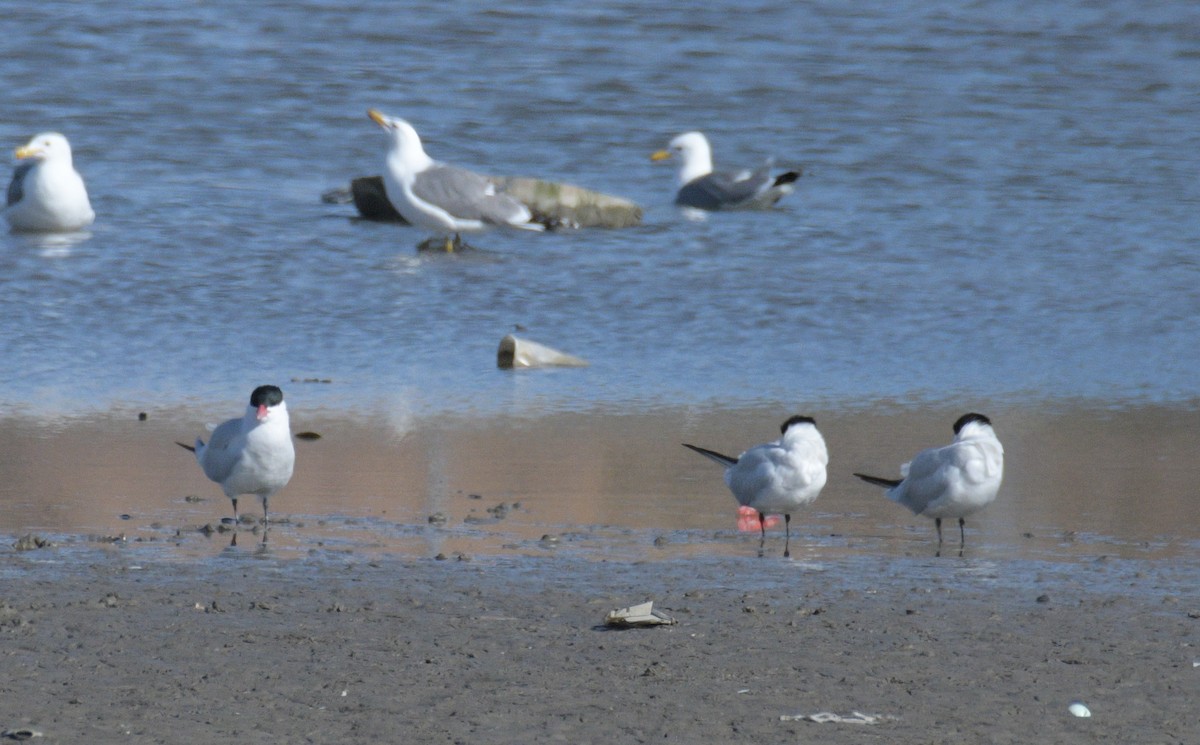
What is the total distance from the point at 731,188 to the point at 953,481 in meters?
8.75

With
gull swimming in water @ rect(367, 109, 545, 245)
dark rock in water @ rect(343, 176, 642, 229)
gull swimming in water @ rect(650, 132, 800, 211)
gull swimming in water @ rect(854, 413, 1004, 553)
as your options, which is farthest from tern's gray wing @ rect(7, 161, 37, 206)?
gull swimming in water @ rect(854, 413, 1004, 553)

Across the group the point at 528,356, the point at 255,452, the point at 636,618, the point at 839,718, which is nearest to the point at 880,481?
the point at 636,618

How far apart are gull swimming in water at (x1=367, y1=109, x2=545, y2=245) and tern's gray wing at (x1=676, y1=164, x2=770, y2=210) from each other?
1.76 meters

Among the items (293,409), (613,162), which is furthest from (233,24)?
(293,409)

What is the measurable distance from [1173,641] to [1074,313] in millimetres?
6019

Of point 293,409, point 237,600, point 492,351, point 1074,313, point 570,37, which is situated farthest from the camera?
point 570,37

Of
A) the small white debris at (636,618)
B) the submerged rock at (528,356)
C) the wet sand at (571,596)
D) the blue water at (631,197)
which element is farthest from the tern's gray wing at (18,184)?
the small white debris at (636,618)

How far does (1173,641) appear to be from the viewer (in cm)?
457

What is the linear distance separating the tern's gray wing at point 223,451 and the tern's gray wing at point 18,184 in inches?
285

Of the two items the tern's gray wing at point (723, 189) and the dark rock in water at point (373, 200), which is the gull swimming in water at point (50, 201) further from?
the tern's gray wing at point (723, 189)

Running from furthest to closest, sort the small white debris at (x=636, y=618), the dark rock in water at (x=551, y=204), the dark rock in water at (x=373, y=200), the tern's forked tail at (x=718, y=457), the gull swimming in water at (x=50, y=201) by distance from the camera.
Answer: the dark rock in water at (x=373, y=200)
the dark rock in water at (x=551, y=204)
the gull swimming in water at (x=50, y=201)
the tern's forked tail at (x=718, y=457)
the small white debris at (x=636, y=618)

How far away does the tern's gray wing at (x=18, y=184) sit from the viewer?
1305cm

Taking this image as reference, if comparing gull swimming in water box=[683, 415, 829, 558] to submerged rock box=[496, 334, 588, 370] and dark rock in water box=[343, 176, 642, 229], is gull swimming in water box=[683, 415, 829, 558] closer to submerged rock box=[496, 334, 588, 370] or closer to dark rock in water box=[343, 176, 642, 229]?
submerged rock box=[496, 334, 588, 370]

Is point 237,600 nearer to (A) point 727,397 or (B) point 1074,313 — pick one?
(A) point 727,397
